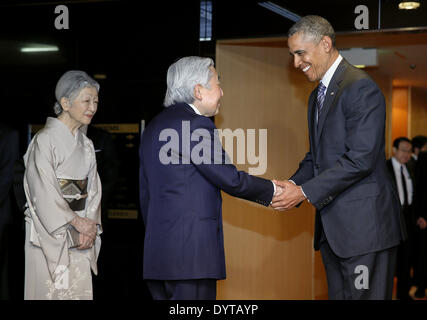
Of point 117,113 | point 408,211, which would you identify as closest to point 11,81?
point 117,113

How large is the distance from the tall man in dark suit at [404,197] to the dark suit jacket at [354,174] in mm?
3639

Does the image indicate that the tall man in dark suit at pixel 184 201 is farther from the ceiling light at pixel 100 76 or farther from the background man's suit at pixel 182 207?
the ceiling light at pixel 100 76

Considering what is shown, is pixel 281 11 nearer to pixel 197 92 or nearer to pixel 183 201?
pixel 197 92

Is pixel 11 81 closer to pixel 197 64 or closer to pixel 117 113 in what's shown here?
pixel 117 113

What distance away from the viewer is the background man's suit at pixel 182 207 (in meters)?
2.72

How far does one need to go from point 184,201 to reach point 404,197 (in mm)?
4417

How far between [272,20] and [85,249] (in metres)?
2.08

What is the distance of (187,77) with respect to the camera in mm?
2859

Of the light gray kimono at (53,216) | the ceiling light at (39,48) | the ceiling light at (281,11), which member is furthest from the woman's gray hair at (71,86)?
the ceiling light at (281,11)

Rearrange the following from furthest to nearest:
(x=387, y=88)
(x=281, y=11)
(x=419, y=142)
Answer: (x=387, y=88), (x=419, y=142), (x=281, y=11)

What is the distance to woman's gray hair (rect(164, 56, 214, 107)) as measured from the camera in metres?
2.86

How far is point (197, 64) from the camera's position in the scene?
2879mm

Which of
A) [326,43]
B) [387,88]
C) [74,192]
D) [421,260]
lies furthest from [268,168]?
[387,88]

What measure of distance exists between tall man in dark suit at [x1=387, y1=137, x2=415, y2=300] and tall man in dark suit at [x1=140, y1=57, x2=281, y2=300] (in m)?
4.14
